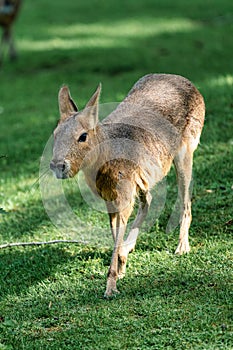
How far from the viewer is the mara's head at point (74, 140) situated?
4395 mm

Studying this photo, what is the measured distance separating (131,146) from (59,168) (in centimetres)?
72

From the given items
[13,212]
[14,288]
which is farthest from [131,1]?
[14,288]

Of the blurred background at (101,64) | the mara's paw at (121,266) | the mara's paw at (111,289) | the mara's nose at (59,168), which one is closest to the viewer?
the mara's nose at (59,168)

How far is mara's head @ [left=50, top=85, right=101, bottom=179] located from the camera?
439cm

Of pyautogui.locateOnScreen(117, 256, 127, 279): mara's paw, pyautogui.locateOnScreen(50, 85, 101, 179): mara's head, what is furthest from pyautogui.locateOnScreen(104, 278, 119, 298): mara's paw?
pyautogui.locateOnScreen(50, 85, 101, 179): mara's head

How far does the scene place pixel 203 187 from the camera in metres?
6.51

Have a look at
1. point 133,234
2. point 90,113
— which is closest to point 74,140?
point 90,113

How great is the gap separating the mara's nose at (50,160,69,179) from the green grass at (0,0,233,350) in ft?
2.70

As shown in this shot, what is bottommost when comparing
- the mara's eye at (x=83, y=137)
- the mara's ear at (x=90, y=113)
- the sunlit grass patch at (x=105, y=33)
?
the sunlit grass patch at (x=105, y=33)

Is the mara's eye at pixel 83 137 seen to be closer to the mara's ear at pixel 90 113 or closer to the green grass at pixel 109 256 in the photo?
the mara's ear at pixel 90 113

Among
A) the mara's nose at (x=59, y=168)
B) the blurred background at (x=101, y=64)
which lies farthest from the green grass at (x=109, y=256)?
the mara's nose at (x=59, y=168)

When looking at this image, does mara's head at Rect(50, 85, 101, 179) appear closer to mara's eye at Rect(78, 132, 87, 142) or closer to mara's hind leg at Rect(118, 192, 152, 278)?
mara's eye at Rect(78, 132, 87, 142)

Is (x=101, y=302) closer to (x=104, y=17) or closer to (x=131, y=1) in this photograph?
(x=104, y=17)

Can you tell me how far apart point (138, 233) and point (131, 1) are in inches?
551
